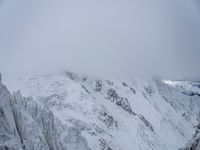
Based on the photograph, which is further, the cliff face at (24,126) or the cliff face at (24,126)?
the cliff face at (24,126)

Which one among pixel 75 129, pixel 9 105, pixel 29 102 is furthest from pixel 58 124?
pixel 9 105

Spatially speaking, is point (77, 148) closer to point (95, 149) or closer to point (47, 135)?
point (47, 135)

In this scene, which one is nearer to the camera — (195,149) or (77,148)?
(195,149)

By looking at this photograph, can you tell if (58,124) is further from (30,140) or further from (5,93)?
(5,93)

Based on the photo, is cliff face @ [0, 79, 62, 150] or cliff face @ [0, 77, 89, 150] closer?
cliff face @ [0, 77, 89, 150]

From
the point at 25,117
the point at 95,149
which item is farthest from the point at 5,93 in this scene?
the point at 95,149

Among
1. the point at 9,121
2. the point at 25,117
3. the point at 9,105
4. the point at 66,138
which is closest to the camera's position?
the point at 9,121

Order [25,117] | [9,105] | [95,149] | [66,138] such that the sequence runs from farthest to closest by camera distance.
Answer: [95,149] < [66,138] < [25,117] < [9,105]

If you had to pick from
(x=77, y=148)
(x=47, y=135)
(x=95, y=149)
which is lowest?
(x=95, y=149)

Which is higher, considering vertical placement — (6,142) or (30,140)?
(6,142)
